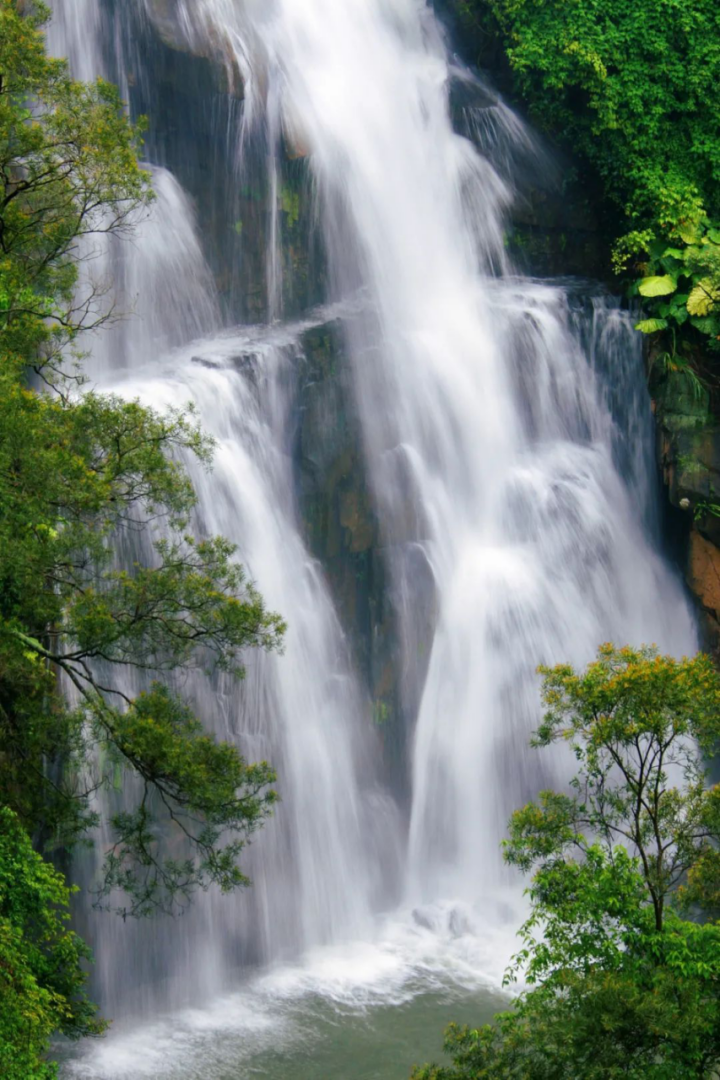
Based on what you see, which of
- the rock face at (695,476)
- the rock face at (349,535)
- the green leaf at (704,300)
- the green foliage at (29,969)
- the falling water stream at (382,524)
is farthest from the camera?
the green leaf at (704,300)

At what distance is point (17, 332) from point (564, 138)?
18179 mm

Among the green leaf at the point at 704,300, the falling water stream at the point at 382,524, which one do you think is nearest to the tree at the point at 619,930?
the falling water stream at the point at 382,524

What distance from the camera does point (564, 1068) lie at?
9367 millimetres

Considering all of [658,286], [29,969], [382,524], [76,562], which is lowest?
[29,969]

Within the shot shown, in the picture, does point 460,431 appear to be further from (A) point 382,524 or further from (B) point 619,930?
(B) point 619,930

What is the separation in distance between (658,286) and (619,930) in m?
15.4

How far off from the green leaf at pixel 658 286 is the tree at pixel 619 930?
13.0 m

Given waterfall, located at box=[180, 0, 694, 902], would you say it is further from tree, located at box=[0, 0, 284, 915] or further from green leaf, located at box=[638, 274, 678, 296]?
tree, located at box=[0, 0, 284, 915]

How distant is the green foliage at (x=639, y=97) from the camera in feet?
80.3

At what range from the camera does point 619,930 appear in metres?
10.5

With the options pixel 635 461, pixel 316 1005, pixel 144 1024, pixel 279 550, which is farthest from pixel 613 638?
pixel 144 1024

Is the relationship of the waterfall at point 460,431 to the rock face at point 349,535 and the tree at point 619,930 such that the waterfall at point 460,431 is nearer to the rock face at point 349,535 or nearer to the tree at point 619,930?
the rock face at point 349,535

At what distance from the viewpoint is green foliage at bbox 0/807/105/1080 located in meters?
9.04

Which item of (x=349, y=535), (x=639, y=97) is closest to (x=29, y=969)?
(x=349, y=535)
